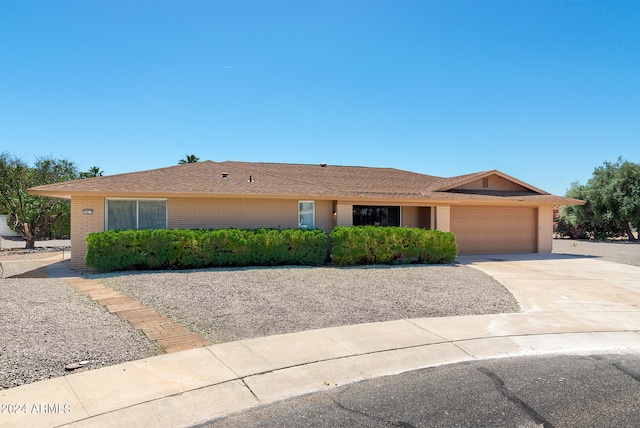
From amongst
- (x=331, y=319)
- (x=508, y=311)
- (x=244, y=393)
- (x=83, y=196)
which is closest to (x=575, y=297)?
(x=508, y=311)

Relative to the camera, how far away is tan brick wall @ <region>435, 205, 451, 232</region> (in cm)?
1850

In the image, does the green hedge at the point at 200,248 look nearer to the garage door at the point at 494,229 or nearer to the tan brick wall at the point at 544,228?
the garage door at the point at 494,229

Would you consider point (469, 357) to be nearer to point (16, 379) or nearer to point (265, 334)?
point (265, 334)

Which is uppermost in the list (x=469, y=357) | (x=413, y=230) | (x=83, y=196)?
(x=83, y=196)

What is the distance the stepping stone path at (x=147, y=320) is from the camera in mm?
6665

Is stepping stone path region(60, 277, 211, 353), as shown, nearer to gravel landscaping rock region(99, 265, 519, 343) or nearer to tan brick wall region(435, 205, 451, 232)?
gravel landscaping rock region(99, 265, 519, 343)

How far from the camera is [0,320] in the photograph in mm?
Result: 7133

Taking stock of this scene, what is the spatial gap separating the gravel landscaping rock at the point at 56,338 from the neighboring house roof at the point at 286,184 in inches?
229

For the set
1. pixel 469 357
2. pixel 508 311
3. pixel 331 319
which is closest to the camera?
pixel 469 357

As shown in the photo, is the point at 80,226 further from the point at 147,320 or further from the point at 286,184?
the point at 147,320

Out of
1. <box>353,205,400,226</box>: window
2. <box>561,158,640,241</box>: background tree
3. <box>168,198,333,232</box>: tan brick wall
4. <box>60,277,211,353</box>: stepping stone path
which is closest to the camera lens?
<box>60,277,211,353</box>: stepping stone path

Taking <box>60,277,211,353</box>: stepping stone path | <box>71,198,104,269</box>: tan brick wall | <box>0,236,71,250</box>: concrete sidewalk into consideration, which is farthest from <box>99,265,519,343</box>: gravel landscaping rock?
<box>0,236,71,250</box>: concrete sidewalk

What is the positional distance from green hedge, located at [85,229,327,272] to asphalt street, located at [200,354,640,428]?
8.96 metres

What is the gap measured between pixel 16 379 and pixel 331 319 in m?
4.77
